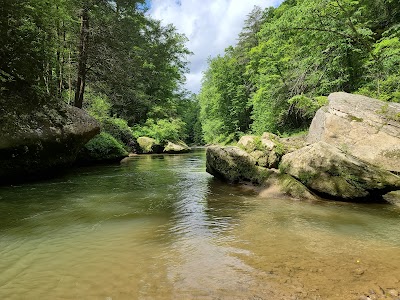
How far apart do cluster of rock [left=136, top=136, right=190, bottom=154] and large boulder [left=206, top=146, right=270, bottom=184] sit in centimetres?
1776

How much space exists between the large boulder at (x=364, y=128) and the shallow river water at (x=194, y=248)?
2.23 meters

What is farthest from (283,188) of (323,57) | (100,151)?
(100,151)

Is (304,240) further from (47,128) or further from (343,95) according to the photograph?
(47,128)

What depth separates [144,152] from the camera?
1094 inches

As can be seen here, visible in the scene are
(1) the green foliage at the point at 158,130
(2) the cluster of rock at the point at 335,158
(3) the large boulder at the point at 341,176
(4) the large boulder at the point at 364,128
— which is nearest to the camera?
(3) the large boulder at the point at 341,176

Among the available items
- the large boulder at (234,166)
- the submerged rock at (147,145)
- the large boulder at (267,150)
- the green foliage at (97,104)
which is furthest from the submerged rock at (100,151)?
the submerged rock at (147,145)

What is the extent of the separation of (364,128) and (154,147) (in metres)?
22.4

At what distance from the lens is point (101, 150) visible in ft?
52.3

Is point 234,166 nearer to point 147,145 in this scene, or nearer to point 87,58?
point 87,58

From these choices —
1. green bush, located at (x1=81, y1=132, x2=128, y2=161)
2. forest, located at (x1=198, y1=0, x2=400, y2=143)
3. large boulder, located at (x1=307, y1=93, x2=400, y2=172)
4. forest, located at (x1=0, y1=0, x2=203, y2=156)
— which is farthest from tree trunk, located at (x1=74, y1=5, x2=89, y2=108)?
large boulder, located at (x1=307, y1=93, x2=400, y2=172)

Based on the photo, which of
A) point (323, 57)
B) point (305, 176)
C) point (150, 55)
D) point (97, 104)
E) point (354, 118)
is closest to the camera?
point (305, 176)

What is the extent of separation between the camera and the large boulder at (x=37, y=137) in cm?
873

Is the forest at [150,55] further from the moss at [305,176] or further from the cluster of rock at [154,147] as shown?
the moss at [305,176]

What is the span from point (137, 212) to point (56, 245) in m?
2.13
